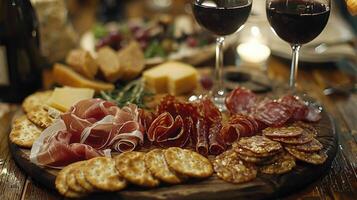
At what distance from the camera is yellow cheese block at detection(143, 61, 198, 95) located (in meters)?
1.87

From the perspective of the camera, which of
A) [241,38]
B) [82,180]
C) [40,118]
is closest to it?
[82,180]

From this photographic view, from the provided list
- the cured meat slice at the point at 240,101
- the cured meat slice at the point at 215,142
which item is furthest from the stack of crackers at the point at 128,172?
the cured meat slice at the point at 240,101

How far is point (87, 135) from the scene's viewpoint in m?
1.46

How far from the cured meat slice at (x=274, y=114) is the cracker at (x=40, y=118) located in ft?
1.94

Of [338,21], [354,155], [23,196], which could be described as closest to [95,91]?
[23,196]

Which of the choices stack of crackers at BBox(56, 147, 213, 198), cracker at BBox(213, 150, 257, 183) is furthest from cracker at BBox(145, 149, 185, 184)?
cracker at BBox(213, 150, 257, 183)

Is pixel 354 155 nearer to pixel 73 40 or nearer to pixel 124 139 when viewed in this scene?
pixel 124 139

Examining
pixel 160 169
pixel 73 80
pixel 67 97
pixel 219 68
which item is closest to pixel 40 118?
pixel 67 97

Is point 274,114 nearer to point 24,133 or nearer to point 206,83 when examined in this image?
point 206,83

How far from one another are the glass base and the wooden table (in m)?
0.31

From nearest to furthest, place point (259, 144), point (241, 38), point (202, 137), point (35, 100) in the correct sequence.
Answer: point (259, 144) < point (202, 137) < point (35, 100) < point (241, 38)

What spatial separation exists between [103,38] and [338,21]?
1.25 m

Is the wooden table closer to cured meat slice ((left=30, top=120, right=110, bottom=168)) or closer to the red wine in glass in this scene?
cured meat slice ((left=30, top=120, right=110, bottom=168))

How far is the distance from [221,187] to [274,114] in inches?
13.4
